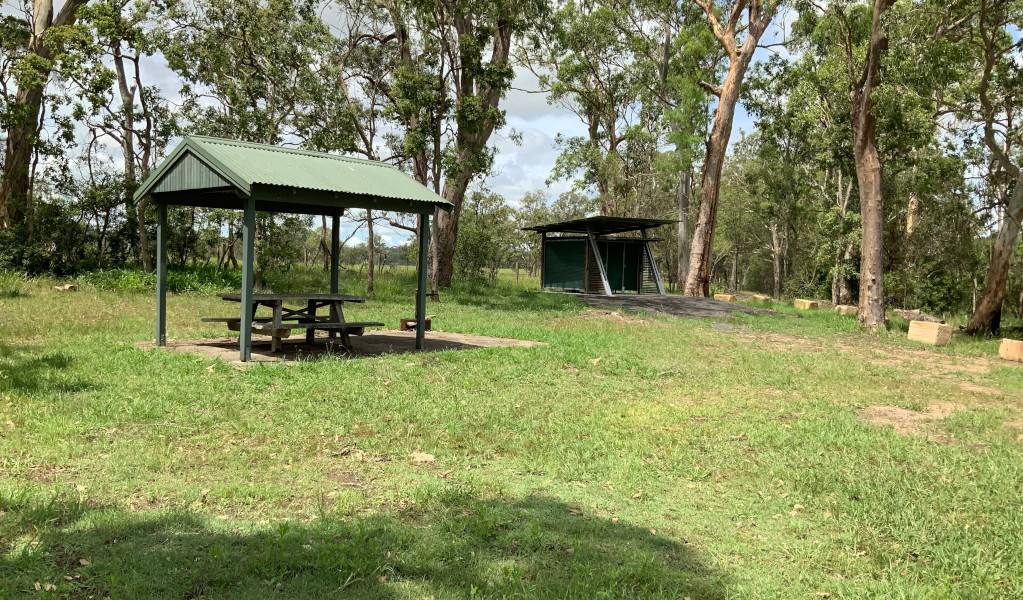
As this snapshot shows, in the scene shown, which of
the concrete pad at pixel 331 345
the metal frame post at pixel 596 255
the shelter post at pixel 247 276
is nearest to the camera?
the shelter post at pixel 247 276

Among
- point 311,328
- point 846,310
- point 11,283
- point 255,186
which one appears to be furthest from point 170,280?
point 846,310

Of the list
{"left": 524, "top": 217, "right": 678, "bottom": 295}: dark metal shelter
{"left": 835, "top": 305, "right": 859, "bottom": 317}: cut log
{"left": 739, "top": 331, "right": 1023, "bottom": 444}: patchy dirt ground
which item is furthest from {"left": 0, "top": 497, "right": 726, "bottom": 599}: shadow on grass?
{"left": 524, "top": 217, "right": 678, "bottom": 295}: dark metal shelter

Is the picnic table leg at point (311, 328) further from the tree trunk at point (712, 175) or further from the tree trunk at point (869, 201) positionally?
the tree trunk at point (712, 175)

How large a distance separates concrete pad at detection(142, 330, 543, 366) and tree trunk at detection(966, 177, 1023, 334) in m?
13.1

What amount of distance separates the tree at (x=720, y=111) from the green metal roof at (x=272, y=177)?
17550 millimetres

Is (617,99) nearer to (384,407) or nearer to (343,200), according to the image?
(343,200)

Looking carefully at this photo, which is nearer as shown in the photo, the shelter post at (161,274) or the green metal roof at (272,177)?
the green metal roof at (272,177)

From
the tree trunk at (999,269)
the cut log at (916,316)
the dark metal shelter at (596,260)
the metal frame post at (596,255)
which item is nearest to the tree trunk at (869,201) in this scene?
the tree trunk at (999,269)

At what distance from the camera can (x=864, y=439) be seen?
21.7ft

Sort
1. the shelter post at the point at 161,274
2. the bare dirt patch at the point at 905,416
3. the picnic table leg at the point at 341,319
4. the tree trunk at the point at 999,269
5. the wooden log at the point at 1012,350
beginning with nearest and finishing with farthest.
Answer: the bare dirt patch at the point at 905,416 → the shelter post at the point at 161,274 → the picnic table leg at the point at 341,319 → the wooden log at the point at 1012,350 → the tree trunk at the point at 999,269

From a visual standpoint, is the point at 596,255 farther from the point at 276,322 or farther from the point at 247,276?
the point at 247,276

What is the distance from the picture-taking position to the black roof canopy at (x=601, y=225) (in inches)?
998

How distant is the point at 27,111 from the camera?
2164 cm

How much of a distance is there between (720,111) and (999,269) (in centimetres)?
1167
